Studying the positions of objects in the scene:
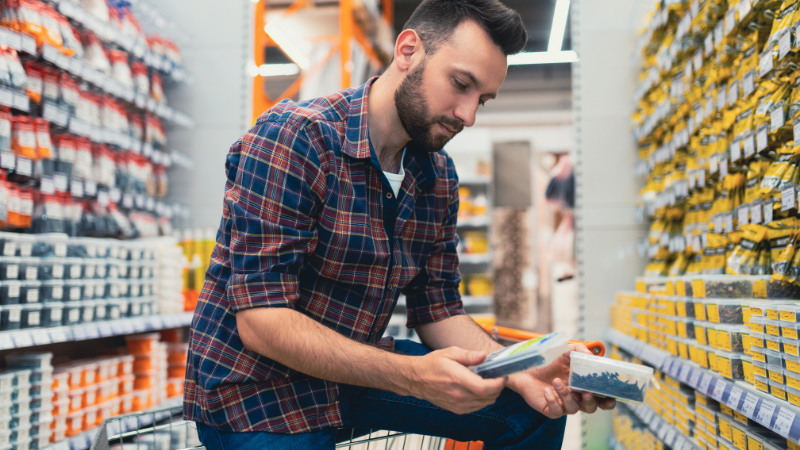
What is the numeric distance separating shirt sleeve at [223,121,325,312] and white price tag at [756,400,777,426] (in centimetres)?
111

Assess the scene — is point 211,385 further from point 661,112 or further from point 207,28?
point 207,28

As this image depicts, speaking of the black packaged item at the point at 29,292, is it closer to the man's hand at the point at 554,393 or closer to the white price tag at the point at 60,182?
the white price tag at the point at 60,182

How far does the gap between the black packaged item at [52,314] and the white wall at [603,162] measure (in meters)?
2.63

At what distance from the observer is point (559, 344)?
2.93 feet

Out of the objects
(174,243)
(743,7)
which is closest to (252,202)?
(743,7)

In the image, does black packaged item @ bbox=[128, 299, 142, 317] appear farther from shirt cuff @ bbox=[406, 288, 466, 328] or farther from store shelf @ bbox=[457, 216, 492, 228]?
store shelf @ bbox=[457, 216, 492, 228]

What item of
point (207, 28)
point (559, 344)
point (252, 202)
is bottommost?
point (559, 344)

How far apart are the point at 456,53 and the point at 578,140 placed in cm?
237

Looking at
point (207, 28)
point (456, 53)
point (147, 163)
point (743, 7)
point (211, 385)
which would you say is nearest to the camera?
point (211, 385)

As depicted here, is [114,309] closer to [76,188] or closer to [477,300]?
[76,188]

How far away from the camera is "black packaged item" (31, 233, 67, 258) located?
228 cm

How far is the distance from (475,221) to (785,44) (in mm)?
4951

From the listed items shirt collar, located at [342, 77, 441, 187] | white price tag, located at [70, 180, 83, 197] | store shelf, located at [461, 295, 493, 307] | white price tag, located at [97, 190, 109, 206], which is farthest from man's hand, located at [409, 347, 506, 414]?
store shelf, located at [461, 295, 493, 307]

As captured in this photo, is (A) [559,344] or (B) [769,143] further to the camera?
(B) [769,143]
